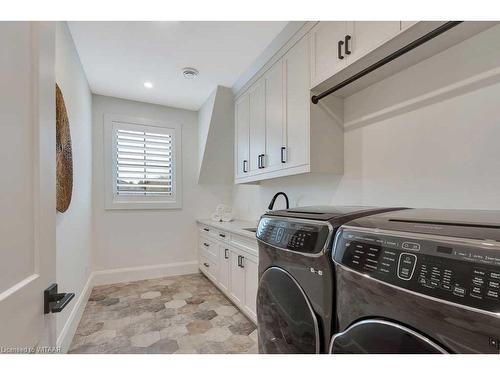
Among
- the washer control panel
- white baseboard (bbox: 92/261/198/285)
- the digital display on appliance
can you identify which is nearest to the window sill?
white baseboard (bbox: 92/261/198/285)

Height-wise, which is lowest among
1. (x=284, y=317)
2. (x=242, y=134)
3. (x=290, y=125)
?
(x=284, y=317)

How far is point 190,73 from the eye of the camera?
2.68 metres

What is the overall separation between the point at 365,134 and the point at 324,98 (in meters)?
0.40

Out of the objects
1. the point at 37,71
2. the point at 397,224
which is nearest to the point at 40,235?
the point at 37,71

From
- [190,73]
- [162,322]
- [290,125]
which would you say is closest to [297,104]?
[290,125]

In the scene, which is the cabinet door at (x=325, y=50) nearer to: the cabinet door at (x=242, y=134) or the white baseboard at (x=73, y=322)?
the cabinet door at (x=242, y=134)

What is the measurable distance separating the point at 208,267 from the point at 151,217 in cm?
113

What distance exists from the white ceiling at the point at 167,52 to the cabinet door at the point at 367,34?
28.2 inches

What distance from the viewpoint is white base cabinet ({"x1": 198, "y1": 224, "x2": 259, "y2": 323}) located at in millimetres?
2182

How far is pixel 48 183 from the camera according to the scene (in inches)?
31.6

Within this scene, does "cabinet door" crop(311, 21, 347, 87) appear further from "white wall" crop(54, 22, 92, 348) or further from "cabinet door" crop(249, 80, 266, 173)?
"white wall" crop(54, 22, 92, 348)

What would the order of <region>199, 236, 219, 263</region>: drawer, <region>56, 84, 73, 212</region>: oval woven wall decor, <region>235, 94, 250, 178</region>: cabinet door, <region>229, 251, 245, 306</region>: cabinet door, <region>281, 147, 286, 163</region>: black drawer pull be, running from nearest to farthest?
<region>56, 84, 73, 212</region>: oval woven wall decor < <region>281, 147, 286, 163</region>: black drawer pull < <region>229, 251, 245, 306</region>: cabinet door < <region>235, 94, 250, 178</region>: cabinet door < <region>199, 236, 219, 263</region>: drawer

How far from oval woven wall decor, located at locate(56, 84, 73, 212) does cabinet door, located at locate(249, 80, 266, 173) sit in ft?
5.34

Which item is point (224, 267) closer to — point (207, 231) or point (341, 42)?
point (207, 231)
